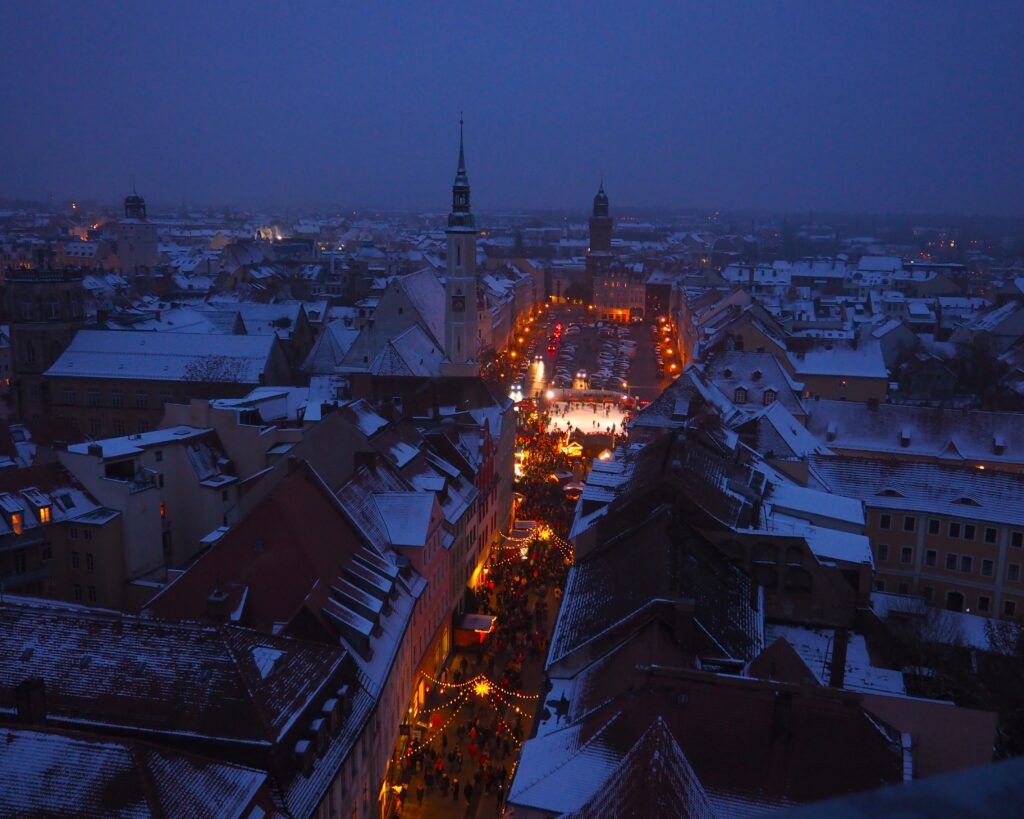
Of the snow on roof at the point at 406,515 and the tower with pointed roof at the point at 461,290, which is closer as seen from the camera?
the snow on roof at the point at 406,515

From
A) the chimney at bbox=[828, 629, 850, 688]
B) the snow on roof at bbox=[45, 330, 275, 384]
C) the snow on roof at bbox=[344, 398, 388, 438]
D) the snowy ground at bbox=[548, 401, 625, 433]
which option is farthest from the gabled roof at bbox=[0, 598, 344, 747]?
the snowy ground at bbox=[548, 401, 625, 433]

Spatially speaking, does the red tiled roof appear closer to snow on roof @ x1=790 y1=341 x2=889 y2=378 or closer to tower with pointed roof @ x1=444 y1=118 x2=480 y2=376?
tower with pointed roof @ x1=444 y1=118 x2=480 y2=376

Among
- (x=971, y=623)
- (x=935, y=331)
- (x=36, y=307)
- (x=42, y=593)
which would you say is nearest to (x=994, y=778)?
(x=971, y=623)

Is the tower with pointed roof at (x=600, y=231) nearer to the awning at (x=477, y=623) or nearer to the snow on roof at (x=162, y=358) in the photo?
the snow on roof at (x=162, y=358)

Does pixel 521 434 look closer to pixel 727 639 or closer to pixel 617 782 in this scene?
pixel 727 639

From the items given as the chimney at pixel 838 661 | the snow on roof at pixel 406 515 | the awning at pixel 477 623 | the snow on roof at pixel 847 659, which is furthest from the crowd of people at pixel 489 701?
the chimney at pixel 838 661
